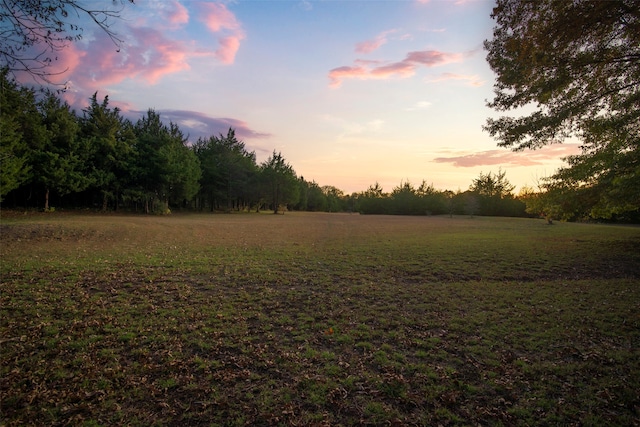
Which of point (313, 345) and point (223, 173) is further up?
point (223, 173)

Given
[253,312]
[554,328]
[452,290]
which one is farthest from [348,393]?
[452,290]

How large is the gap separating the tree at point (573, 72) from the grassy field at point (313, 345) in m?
5.18

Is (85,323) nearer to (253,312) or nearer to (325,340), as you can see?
(253,312)

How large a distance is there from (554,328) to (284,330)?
5625 mm

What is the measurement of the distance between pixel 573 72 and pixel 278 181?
2100 inches

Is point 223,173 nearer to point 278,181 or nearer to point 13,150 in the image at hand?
point 278,181

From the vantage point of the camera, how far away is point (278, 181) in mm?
59562

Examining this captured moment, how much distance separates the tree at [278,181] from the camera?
58.9 meters

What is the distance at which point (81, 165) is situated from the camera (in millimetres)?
34344

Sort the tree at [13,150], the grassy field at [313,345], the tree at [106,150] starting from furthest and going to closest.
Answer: the tree at [106,150], the tree at [13,150], the grassy field at [313,345]

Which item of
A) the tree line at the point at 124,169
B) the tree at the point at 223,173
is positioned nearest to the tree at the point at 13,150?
the tree line at the point at 124,169

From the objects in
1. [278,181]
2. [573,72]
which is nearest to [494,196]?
[278,181]

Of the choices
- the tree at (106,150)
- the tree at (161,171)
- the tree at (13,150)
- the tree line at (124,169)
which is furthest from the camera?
the tree at (161,171)

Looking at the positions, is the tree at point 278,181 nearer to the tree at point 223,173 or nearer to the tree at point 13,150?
the tree at point 223,173
